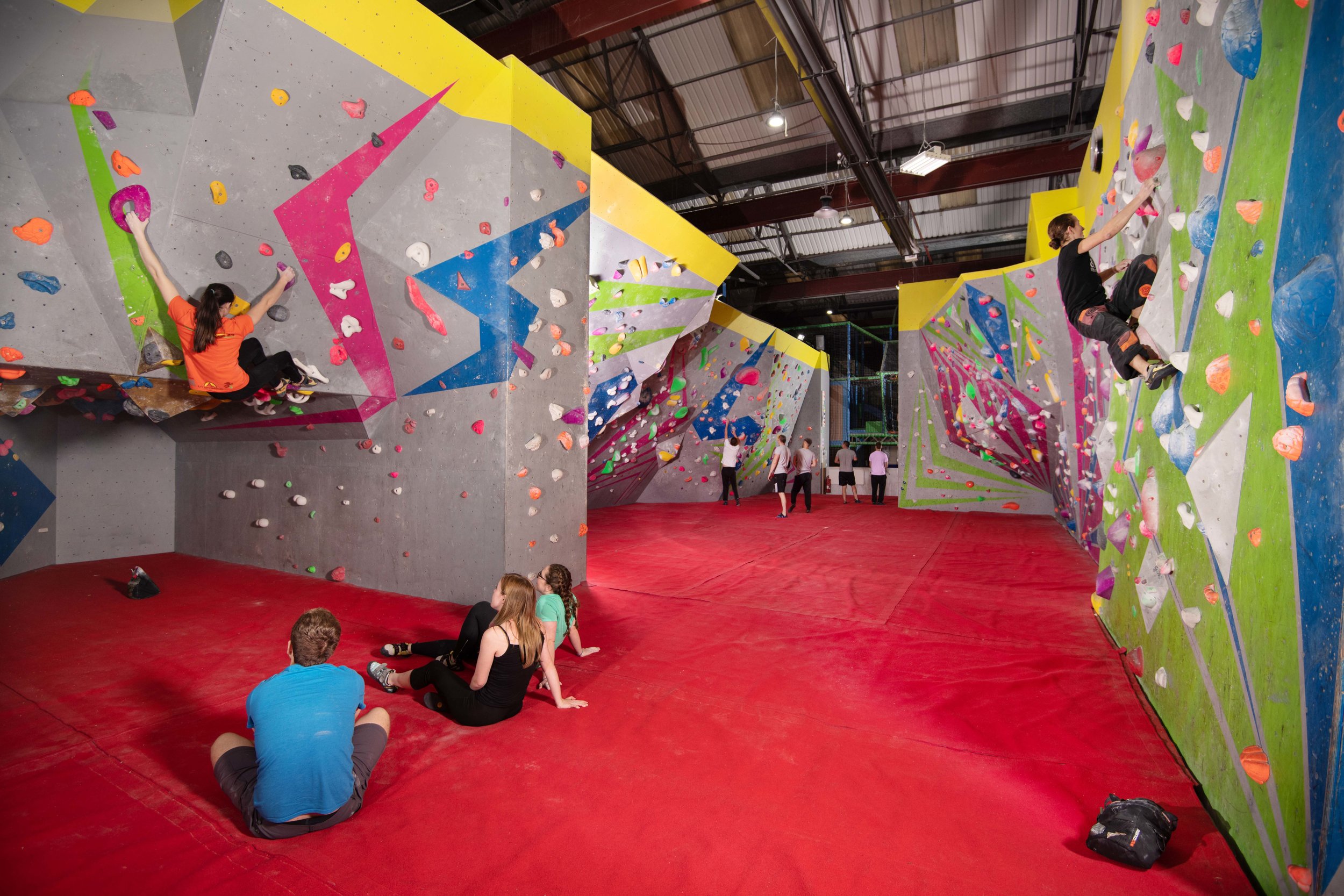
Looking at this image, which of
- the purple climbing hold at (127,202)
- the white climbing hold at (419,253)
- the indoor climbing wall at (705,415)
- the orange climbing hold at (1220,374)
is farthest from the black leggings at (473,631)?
the indoor climbing wall at (705,415)

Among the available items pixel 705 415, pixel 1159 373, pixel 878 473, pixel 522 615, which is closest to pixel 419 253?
pixel 522 615

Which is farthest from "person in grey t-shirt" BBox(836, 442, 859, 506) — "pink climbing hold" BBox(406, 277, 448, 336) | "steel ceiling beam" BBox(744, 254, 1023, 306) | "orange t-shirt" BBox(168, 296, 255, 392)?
"orange t-shirt" BBox(168, 296, 255, 392)

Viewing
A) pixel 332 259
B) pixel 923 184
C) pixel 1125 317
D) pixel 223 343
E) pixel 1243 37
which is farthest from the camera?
pixel 923 184

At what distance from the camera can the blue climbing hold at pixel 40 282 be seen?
2951 millimetres

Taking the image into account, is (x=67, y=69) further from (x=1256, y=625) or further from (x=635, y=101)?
(x=635, y=101)

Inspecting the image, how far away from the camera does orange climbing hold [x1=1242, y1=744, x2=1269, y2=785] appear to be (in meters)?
1.67

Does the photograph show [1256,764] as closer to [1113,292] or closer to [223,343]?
[1113,292]

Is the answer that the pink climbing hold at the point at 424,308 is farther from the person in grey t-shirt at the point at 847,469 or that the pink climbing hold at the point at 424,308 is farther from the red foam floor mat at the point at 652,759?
the person in grey t-shirt at the point at 847,469

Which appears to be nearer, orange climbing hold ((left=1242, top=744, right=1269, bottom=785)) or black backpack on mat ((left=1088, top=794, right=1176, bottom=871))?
orange climbing hold ((left=1242, top=744, right=1269, bottom=785))

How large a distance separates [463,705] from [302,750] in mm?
861

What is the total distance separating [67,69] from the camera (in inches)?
104

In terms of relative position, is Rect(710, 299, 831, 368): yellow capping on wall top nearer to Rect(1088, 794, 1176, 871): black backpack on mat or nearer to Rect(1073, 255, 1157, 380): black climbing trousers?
Rect(1073, 255, 1157, 380): black climbing trousers

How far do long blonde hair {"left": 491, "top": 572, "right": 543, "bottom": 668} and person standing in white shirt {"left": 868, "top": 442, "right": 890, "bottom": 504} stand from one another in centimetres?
992

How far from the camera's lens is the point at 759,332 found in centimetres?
1070
